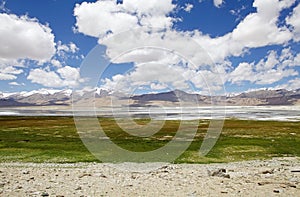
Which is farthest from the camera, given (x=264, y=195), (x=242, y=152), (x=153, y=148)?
(x=153, y=148)

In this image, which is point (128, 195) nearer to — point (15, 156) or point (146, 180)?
point (146, 180)

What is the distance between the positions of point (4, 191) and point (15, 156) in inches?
697

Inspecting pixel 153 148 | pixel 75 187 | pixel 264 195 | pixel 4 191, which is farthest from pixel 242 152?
pixel 4 191

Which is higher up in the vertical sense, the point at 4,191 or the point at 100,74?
the point at 100,74

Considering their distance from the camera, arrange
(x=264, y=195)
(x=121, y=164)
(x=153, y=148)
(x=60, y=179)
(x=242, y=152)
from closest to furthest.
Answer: (x=264, y=195) → (x=60, y=179) → (x=121, y=164) → (x=242, y=152) → (x=153, y=148)

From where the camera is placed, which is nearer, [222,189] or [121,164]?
[222,189]

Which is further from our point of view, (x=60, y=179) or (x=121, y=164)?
(x=121, y=164)

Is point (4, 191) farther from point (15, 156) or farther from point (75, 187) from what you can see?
point (15, 156)

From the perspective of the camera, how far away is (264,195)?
1388cm

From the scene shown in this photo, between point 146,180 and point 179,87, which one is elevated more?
point 179,87

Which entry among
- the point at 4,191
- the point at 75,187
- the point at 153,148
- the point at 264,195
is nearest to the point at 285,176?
the point at 264,195

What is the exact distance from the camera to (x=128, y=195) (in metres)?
14.3

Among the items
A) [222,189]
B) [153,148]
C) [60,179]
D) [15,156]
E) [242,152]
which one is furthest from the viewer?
[153,148]

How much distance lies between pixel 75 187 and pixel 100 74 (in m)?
5.94
